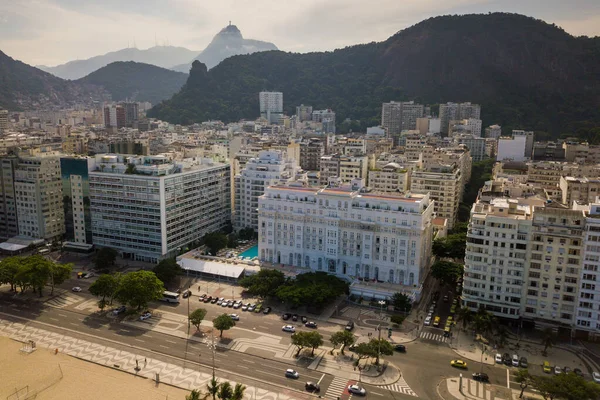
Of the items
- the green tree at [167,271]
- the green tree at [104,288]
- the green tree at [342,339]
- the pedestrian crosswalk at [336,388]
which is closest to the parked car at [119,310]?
the green tree at [104,288]

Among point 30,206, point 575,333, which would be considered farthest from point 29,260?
point 575,333

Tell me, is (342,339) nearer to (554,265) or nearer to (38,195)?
(554,265)

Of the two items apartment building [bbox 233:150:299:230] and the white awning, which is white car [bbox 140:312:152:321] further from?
apartment building [bbox 233:150:299:230]

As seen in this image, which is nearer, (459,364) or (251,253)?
(459,364)

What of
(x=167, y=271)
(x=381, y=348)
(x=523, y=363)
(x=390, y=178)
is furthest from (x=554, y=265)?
(x=167, y=271)

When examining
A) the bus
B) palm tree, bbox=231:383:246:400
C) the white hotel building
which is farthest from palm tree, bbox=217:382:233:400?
the white hotel building

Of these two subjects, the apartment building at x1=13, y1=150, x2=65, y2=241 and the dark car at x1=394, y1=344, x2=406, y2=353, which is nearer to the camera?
the dark car at x1=394, y1=344, x2=406, y2=353
